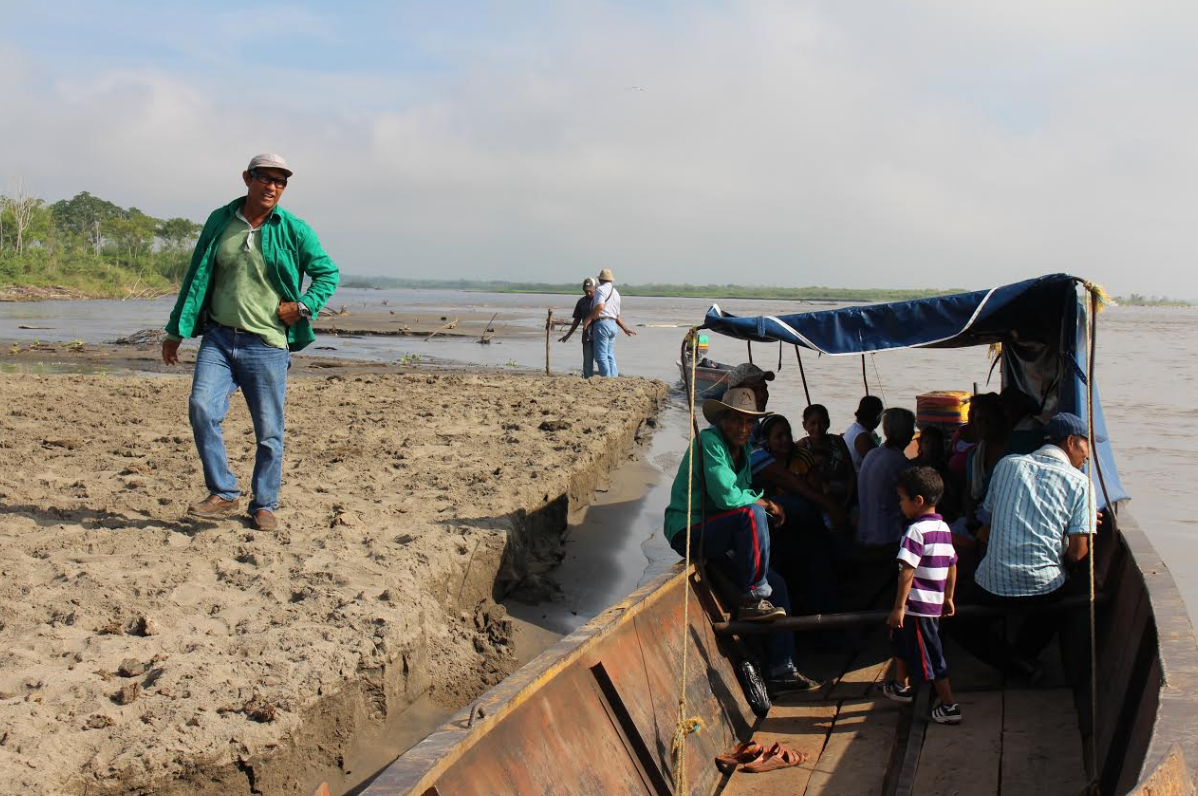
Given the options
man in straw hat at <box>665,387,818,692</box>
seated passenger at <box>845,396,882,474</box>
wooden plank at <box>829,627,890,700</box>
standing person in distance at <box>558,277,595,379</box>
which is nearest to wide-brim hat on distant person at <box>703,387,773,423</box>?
man in straw hat at <box>665,387,818,692</box>

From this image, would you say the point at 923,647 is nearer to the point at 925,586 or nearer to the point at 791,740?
the point at 925,586

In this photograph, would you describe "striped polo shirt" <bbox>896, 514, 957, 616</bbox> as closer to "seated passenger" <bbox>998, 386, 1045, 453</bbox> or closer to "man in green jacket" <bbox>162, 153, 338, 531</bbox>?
"seated passenger" <bbox>998, 386, 1045, 453</bbox>

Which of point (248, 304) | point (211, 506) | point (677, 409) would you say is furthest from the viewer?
point (677, 409)

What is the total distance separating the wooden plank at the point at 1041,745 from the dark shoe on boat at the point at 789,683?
0.91 m

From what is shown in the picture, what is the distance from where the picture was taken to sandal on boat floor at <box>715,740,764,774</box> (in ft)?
14.4

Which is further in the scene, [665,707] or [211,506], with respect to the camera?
[211,506]

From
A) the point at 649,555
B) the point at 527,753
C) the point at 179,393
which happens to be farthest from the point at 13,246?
the point at 527,753

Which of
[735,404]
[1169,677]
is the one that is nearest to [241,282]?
[735,404]

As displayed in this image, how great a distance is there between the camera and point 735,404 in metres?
4.90

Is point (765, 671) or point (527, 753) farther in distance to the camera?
point (765, 671)

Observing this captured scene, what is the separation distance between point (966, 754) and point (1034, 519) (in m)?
1.05

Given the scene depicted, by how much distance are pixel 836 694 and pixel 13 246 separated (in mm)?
67940

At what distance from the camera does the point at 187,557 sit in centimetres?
518

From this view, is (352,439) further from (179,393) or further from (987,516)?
(987,516)
